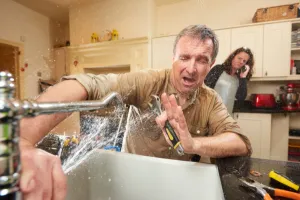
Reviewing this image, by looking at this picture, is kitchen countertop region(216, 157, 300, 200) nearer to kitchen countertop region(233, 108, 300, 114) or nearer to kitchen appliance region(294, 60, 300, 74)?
kitchen countertop region(233, 108, 300, 114)

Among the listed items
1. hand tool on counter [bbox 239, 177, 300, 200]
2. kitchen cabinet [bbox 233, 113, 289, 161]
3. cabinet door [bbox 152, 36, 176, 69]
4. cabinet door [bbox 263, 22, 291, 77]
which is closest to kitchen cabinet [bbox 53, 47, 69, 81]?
cabinet door [bbox 152, 36, 176, 69]

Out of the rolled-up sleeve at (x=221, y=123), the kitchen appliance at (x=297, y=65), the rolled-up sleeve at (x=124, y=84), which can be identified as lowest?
the rolled-up sleeve at (x=221, y=123)

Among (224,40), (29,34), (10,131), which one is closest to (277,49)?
(224,40)

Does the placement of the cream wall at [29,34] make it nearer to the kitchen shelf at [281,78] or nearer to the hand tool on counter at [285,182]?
the hand tool on counter at [285,182]

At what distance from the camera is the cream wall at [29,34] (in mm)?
566

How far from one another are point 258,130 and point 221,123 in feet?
3.89

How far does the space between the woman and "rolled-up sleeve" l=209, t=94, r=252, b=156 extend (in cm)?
22

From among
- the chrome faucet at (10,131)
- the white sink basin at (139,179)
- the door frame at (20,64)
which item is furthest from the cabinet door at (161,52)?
the chrome faucet at (10,131)

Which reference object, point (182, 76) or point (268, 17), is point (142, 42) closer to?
point (182, 76)

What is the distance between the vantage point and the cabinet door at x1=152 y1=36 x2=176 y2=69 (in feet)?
4.09

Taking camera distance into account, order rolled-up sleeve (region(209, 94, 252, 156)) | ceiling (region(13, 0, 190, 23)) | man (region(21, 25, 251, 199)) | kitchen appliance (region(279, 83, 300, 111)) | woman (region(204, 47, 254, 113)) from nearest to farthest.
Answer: man (region(21, 25, 251, 199)) → rolled-up sleeve (region(209, 94, 252, 156)) → ceiling (region(13, 0, 190, 23)) → woman (region(204, 47, 254, 113)) → kitchen appliance (region(279, 83, 300, 111))

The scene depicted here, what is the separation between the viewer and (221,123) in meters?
0.58

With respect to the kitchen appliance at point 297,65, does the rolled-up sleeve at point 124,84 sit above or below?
below

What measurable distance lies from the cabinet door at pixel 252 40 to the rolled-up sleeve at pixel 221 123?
49.3 inches
